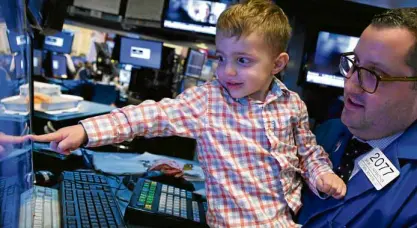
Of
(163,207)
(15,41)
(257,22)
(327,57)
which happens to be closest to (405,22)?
(257,22)

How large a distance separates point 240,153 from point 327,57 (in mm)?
2343

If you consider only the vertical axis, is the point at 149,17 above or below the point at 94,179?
above

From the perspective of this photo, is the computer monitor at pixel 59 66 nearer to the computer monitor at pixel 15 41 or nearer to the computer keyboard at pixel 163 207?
the computer keyboard at pixel 163 207

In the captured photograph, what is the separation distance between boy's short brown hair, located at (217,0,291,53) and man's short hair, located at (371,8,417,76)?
280 millimetres

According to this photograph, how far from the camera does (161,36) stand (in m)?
5.05

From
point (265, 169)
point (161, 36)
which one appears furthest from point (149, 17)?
point (265, 169)

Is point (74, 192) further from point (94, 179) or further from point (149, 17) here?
point (149, 17)

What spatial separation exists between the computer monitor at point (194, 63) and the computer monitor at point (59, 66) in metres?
2.94

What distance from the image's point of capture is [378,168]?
3.88 feet

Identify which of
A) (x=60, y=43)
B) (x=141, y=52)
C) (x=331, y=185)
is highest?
(x=331, y=185)

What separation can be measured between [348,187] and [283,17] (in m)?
0.55

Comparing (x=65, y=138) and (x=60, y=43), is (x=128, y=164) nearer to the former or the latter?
(x=65, y=138)

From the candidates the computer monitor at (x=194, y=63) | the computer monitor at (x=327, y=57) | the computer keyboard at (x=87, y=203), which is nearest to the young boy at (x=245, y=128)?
the computer keyboard at (x=87, y=203)

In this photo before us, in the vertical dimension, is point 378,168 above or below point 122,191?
above
